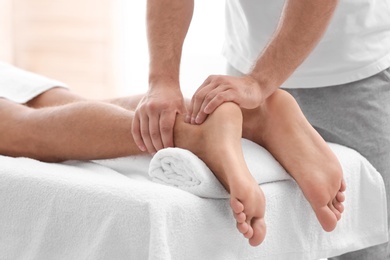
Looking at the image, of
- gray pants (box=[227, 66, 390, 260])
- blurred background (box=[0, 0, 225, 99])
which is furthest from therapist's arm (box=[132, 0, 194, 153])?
blurred background (box=[0, 0, 225, 99])

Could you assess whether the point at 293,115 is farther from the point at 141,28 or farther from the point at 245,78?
the point at 141,28

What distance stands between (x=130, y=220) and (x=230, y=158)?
Answer: 25 cm

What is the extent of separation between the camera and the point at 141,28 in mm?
4262

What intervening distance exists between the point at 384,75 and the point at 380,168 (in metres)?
0.26

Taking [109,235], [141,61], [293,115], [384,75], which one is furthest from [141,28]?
[109,235]

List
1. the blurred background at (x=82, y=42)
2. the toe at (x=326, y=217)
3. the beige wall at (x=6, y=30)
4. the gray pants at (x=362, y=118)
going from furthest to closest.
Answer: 1. the beige wall at (x=6, y=30)
2. the blurred background at (x=82, y=42)
3. the gray pants at (x=362, y=118)
4. the toe at (x=326, y=217)

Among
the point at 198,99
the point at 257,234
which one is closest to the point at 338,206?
the point at 257,234

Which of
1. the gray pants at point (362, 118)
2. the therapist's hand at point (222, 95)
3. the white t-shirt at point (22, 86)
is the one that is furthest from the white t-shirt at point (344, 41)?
the white t-shirt at point (22, 86)

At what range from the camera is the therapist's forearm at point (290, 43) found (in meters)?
1.83

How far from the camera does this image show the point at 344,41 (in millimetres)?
2146

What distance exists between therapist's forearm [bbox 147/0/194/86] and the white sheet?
225 millimetres

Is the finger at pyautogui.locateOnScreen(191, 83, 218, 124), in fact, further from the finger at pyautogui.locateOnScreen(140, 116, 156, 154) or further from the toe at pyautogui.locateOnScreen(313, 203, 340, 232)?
the toe at pyautogui.locateOnScreen(313, 203, 340, 232)

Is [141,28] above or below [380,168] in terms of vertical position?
below

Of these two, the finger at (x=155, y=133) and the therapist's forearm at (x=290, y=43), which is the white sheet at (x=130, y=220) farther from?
the therapist's forearm at (x=290, y=43)
